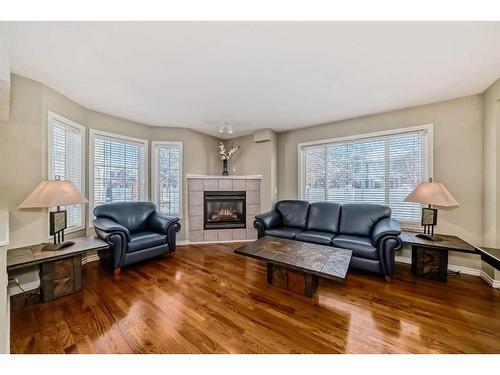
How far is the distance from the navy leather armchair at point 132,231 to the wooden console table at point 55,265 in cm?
35

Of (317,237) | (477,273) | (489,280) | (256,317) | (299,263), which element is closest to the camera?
(256,317)

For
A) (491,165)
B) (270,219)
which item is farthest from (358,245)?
(491,165)

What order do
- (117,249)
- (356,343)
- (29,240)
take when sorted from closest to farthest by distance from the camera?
(356,343), (29,240), (117,249)

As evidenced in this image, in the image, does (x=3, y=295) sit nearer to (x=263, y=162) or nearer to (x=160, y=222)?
(x=160, y=222)

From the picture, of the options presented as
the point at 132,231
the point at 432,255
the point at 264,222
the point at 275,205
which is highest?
the point at 275,205

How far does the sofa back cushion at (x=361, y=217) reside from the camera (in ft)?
9.79

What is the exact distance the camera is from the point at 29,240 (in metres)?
2.21

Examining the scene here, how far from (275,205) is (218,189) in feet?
4.21

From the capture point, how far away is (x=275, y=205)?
13.3ft

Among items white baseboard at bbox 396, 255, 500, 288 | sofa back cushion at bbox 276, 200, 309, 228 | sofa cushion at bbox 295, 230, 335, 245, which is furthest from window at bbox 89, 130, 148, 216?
white baseboard at bbox 396, 255, 500, 288

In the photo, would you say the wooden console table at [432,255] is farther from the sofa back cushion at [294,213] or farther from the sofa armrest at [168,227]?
the sofa armrest at [168,227]

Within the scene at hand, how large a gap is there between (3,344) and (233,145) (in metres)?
4.29

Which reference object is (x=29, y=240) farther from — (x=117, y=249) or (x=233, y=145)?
(x=233, y=145)
